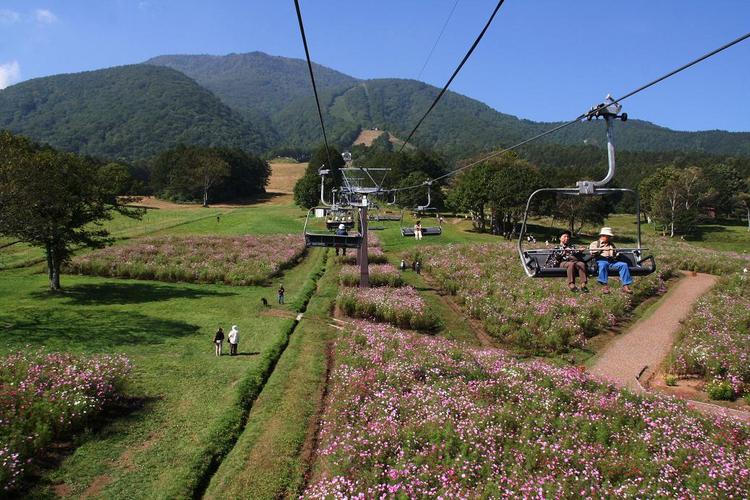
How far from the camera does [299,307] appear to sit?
31625mm

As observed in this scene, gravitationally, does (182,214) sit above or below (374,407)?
above

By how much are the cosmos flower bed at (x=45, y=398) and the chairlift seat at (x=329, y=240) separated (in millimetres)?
12894

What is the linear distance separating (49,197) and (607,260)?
110 ft

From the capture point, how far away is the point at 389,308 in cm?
2928

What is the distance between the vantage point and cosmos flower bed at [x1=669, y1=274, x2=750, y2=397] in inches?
787

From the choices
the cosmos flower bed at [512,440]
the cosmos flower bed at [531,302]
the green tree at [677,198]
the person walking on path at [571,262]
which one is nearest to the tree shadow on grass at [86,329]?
the cosmos flower bed at [512,440]

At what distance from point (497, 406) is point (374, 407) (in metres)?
4.11

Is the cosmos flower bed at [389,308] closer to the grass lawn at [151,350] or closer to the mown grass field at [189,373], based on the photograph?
the mown grass field at [189,373]

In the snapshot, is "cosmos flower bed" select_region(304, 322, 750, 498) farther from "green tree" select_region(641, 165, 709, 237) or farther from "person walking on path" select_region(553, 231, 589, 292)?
"green tree" select_region(641, 165, 709, 237)

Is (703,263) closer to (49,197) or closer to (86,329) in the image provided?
(86,329)

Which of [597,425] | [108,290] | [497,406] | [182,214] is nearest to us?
[597,425]

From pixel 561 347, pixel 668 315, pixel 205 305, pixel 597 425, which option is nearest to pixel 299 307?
pixel 205 305

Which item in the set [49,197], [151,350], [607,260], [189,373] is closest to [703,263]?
[607,260]

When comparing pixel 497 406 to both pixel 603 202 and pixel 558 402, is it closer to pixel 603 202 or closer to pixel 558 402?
pixel 558 402
